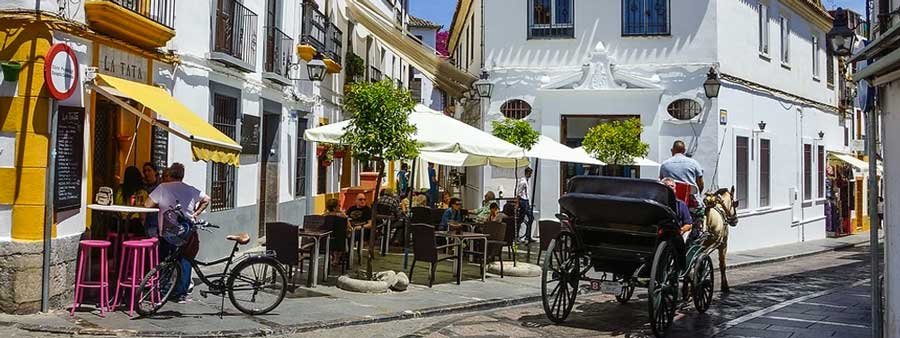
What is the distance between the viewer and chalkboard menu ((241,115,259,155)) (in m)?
13.0

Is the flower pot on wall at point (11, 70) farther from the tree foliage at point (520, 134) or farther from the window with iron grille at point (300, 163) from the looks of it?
the tree foliage at point (520, 134)

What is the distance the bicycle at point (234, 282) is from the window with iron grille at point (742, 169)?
1346 cm

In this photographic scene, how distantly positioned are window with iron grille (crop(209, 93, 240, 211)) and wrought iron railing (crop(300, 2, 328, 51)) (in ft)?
11.9

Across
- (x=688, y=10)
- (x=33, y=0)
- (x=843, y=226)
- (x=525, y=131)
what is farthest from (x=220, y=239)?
(x=843, y=226)

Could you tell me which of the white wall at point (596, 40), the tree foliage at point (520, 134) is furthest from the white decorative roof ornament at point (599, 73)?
the tree foliage at point (520, 134)

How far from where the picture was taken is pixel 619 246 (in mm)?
8164

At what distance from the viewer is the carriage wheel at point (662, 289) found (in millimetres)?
7387

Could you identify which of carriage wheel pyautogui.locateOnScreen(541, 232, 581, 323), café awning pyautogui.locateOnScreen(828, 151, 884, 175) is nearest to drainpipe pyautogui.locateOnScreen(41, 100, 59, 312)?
carriage wheel pyautogui.locateOnScreen(541, 232, 581, 323)

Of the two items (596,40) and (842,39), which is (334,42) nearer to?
(596,40)

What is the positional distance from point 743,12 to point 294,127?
37.8ft

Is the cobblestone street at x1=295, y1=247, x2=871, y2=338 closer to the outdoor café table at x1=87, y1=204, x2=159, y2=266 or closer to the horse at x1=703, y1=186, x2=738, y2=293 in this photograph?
the horse at x1=703, y1=186, x2=738, y2=293

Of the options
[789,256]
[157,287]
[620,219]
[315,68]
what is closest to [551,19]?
[315,68]

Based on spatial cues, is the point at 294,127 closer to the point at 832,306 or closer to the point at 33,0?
the point at 33,0

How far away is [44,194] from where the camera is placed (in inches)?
306
